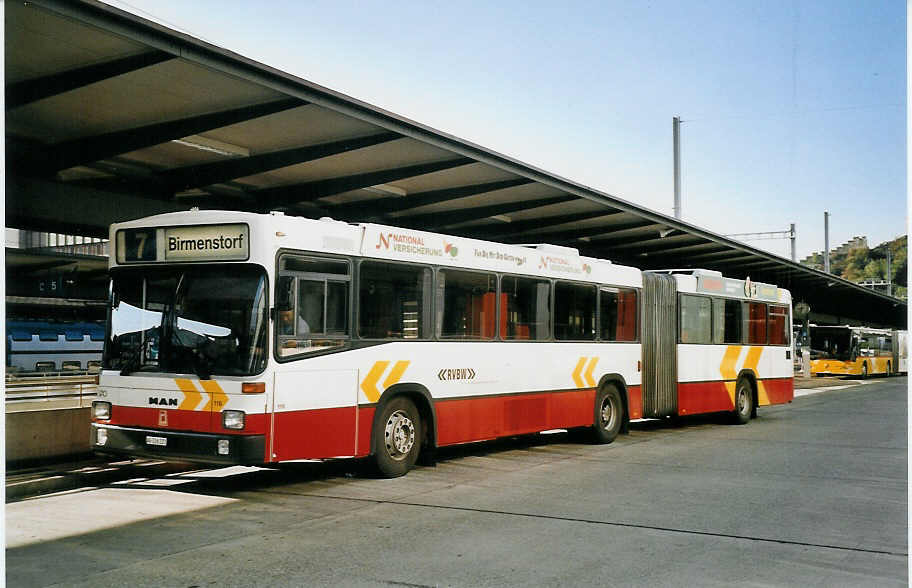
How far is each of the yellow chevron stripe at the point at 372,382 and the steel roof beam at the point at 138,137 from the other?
360 cm

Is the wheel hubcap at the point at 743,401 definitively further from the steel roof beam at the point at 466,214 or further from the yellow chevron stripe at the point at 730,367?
the steel roof beam at the point at 466,214

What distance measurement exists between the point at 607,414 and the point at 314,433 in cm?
722

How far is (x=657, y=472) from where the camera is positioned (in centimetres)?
1201

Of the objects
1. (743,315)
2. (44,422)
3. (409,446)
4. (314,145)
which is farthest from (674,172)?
(44,422)

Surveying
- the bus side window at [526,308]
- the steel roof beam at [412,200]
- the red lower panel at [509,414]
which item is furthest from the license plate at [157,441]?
the steel roof beam at [412,200]

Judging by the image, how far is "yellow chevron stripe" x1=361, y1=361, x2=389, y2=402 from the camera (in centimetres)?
1073

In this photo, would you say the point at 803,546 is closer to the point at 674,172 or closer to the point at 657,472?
the point at 657,472

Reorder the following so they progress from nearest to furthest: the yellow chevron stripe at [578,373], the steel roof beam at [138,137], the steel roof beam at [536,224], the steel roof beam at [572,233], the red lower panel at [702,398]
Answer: the steel roof beam at [138,137] → the yellow chevron stripe at [578,373] → the red lower panel at [702,398] → the steel roof beam at [536,224] → the steel roof beam at [572,233]

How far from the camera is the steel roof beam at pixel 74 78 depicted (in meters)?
10.0

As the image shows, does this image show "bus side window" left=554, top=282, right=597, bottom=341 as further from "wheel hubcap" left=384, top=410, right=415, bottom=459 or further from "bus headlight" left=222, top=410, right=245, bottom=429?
"bus headlight" left=222, top=410, right=245, bottom=429

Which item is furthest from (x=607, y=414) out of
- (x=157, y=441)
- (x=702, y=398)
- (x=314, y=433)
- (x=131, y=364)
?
(x=131, y=364)

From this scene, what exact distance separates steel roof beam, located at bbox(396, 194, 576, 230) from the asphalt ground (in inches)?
271

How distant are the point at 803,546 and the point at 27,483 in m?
7.91

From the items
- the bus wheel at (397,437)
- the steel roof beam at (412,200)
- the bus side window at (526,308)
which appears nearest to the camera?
the bus wheel at (397,437)
